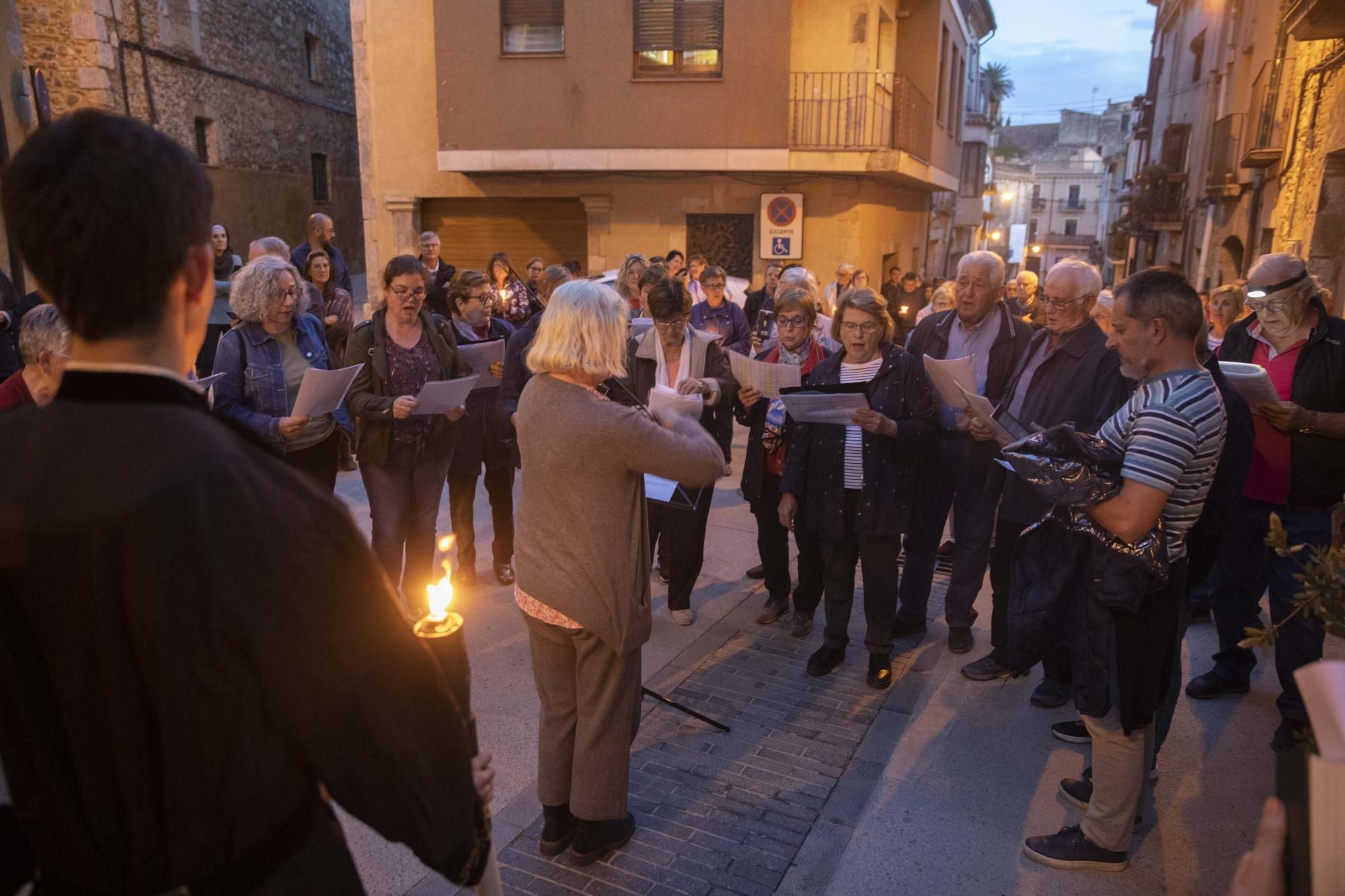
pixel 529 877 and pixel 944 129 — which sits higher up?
pixel 944 129

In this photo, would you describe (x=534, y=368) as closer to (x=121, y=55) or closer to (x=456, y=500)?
(x=456, y=500)

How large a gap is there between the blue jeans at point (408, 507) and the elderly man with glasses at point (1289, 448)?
407 cm

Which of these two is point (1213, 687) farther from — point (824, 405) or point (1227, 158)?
point (1227, 158)

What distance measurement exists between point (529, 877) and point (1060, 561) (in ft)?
6.99

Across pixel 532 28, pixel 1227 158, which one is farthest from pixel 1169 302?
pixel 1227 158

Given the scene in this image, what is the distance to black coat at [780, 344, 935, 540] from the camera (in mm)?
4492

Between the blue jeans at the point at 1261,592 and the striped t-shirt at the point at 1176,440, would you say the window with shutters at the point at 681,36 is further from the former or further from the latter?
the striped t-shirt at the point at 1176,440

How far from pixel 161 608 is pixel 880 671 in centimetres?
396

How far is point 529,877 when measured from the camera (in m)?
3.21

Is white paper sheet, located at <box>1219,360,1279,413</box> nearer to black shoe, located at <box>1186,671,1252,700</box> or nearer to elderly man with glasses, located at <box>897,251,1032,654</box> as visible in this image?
elderly man with glasses, located at <box>897,251,1032,654</box>

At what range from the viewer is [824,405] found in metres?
4.30

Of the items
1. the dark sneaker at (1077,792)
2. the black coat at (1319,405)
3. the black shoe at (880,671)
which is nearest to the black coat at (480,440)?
the black shoe at (880,671)

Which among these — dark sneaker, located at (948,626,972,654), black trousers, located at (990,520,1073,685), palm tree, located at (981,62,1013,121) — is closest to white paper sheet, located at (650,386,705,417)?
black trousers, located at (990,520,1073,685)

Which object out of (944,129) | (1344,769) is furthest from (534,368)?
(944,129)
